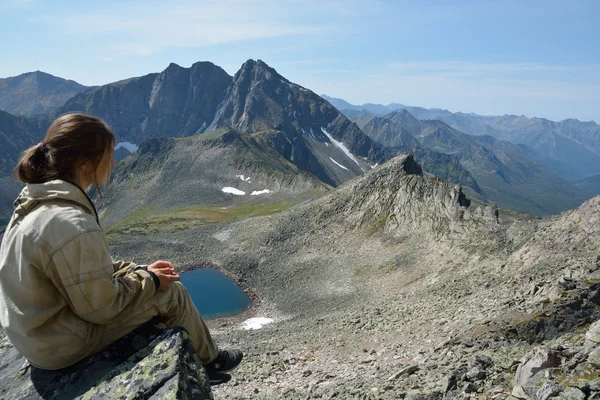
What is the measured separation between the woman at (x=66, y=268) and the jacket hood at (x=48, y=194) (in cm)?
1

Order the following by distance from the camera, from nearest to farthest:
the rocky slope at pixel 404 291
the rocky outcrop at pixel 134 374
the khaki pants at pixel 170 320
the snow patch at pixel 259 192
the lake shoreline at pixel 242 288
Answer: the rocky outcrop at pixel 134 374 < the khaki pants at pixel 170 320 < the rocky slope at pixel 404 291 < the lake shoreline at pixel 242 288 < the snow patch at pixel 259 192

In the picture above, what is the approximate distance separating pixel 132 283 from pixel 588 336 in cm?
1313

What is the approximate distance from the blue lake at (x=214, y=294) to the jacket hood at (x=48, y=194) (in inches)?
1994

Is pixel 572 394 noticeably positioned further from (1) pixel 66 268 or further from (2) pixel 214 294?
(2) pixel 214 294

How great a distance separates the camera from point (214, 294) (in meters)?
61.6

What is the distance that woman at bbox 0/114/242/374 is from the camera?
5777 millimetres

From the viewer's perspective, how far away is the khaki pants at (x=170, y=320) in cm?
664

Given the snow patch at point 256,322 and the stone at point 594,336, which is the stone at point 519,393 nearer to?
the stone at point 594,336

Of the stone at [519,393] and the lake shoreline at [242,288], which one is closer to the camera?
the stone at [519,393]

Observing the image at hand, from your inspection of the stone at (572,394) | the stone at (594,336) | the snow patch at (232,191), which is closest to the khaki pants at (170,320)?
the stone at (572,394)

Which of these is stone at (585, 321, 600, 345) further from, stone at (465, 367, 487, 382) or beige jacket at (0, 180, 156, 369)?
beige jacket at (0, 180, 156, 369)

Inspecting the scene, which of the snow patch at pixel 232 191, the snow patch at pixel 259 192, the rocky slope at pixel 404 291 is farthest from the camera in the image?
the snow patch at pixel 232 191

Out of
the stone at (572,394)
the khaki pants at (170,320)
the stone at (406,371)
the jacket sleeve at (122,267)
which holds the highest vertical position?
the jacket sleeve at (122,267)

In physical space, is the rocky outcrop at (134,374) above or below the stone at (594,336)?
above
